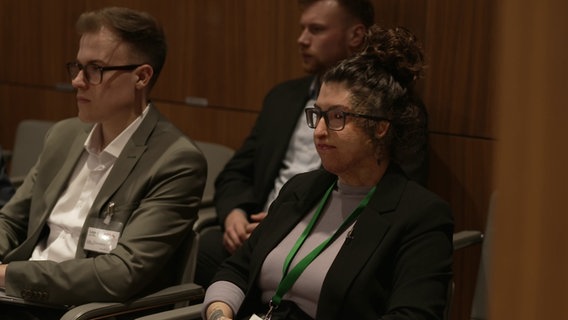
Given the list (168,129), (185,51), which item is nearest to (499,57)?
(168,129)

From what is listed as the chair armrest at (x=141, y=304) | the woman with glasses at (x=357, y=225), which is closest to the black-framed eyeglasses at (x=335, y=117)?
the woman with glasses at (x=357, y=225)

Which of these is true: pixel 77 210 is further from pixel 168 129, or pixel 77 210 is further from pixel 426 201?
pixel 426 201

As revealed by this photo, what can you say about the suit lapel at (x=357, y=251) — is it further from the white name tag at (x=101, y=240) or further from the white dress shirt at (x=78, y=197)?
the white dress shirt at (x=78, y=197)

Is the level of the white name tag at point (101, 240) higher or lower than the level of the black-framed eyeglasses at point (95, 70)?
lower

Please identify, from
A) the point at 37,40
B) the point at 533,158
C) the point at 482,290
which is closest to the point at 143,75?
the point at 482,290

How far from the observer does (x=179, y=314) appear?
7.79ft

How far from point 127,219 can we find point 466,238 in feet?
4.18

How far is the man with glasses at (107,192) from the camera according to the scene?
2590mm

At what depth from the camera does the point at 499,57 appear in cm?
61

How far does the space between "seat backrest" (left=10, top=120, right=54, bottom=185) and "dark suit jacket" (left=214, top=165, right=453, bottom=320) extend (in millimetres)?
2862

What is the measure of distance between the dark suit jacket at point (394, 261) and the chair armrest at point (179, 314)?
1.49ft

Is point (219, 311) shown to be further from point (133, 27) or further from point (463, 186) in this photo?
point (463, 186)

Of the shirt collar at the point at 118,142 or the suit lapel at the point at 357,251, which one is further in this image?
the shirt collar at the point at 118,142

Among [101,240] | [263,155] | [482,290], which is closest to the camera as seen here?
[101,240]
